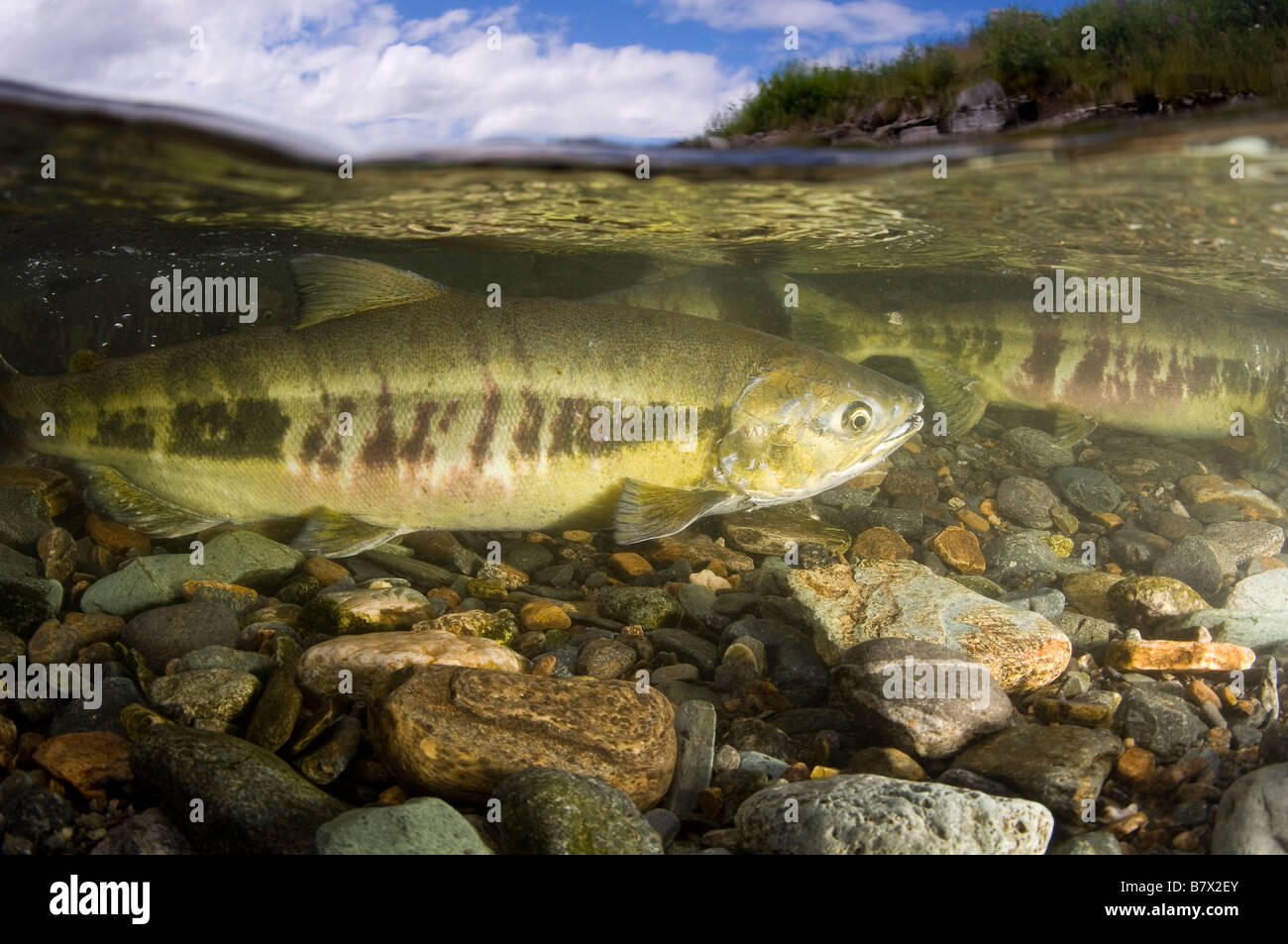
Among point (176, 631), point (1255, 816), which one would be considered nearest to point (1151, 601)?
point (1255, 816)

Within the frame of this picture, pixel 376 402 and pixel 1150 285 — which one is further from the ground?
pixel 1150 285

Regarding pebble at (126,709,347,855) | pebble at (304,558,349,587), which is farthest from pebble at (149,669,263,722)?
pebble at (304,558,349,587)

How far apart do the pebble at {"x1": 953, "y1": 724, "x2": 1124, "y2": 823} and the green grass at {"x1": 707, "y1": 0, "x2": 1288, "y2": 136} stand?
498cm

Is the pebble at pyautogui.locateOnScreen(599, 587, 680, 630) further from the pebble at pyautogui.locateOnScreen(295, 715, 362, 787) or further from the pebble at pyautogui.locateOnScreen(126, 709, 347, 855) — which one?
the pebble at pyautogui.locateOnScreen(126, 709, 347, 855)

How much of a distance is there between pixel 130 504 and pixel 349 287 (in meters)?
2.12

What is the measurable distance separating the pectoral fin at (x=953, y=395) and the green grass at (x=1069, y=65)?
3413mm

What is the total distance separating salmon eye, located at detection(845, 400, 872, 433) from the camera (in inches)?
201

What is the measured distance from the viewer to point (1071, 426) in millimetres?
8930

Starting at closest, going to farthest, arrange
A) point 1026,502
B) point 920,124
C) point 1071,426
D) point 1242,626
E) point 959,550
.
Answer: point 1242,626, point 959,550, point 920,124, point 1026,502, point 1071,426

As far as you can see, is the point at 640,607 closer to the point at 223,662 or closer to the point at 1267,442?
the point at 223,662
